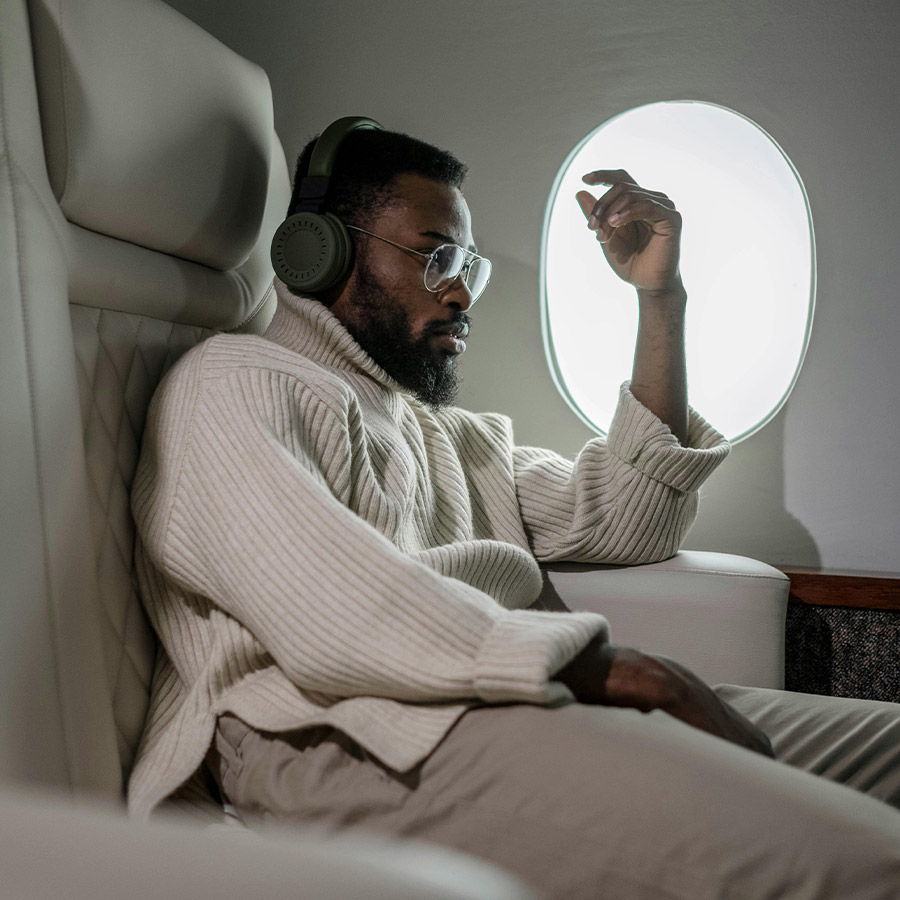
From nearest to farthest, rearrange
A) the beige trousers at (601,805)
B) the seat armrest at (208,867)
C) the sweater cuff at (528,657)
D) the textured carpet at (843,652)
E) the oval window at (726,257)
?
the seat armrest at (208,867)
the beige trousers at (601,805)
the sweater cuff at (528,657)
the textured carpet at (843,652)
the oval window at (726,257)

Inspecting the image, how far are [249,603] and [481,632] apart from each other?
8.7 inches

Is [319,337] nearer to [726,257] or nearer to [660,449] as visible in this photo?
[660,449]

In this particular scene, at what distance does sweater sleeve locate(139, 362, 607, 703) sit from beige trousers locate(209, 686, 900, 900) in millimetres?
49

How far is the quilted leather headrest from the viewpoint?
3.08ft

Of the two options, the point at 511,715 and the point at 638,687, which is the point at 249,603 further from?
the point at 638,687

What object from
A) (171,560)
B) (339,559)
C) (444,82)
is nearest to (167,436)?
(171,560)

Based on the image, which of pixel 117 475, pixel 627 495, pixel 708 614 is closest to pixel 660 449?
pixel 627 495

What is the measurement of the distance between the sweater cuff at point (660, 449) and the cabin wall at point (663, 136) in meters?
0.28

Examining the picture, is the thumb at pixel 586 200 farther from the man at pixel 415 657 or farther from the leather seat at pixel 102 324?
the leather seat at pixel 102 324

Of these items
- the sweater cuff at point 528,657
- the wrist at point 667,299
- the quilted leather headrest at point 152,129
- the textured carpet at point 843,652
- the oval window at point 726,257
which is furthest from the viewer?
the oval window at point 726,257

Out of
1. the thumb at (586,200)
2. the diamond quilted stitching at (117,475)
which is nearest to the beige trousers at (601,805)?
the diamond quilted stitching at (117,475)

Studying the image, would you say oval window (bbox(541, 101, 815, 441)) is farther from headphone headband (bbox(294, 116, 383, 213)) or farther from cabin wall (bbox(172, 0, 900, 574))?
headphone headband (bbox(294, 116, 383, 213))

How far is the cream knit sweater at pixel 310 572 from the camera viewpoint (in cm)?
81

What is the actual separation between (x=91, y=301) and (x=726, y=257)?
1.02m
